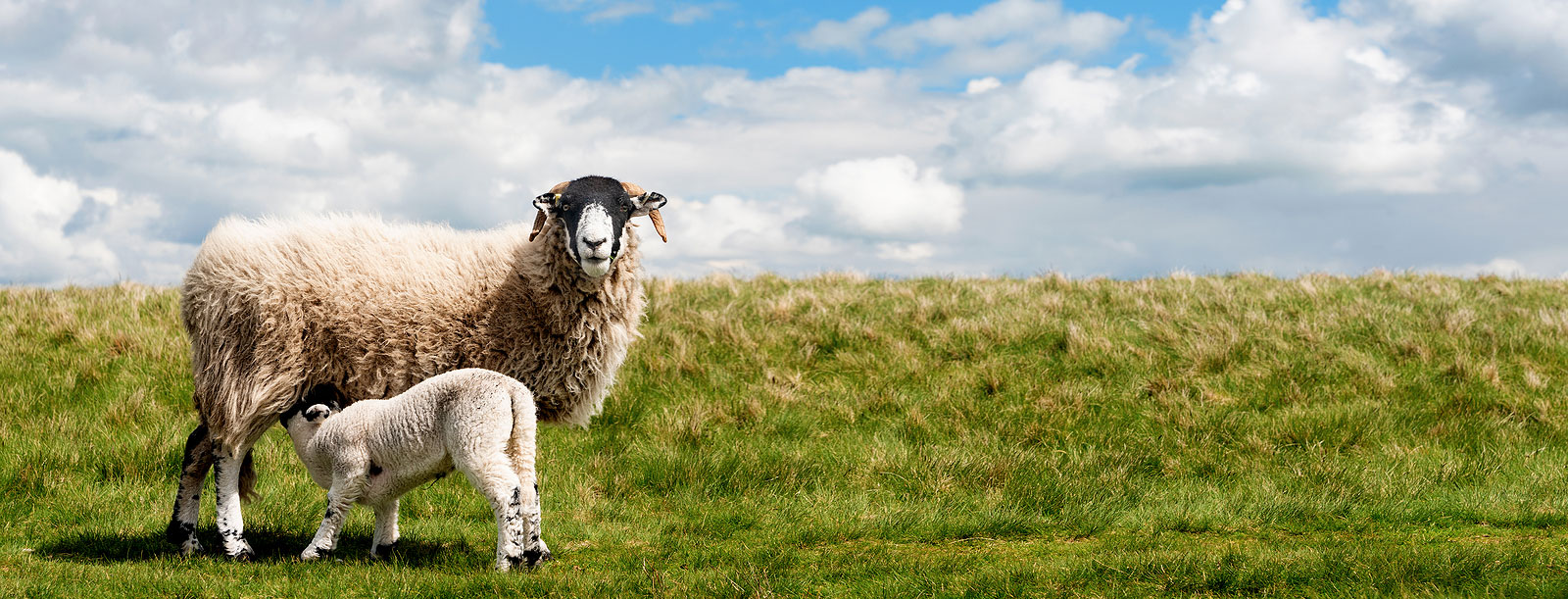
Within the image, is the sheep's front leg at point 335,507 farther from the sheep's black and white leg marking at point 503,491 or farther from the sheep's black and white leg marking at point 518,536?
the sheep's black and white leg marking at point 518,536

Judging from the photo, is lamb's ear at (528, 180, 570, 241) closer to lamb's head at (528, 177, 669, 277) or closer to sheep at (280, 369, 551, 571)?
lamb's head at (528, 177, 669, 277)

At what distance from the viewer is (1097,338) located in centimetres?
1140

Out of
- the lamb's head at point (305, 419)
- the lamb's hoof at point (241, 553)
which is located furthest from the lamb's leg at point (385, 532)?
the lamb's hoof at point (241, 553)

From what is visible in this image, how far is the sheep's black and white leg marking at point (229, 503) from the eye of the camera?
6410mm

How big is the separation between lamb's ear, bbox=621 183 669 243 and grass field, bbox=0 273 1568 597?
2.01m

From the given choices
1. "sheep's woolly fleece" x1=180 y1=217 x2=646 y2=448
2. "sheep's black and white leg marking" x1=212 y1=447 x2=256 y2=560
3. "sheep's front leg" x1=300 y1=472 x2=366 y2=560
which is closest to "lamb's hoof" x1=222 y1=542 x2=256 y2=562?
"sheep's black and white leg marking" x1=212 y1=447 x2=256 y2=560

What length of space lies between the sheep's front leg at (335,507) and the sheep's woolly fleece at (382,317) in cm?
65

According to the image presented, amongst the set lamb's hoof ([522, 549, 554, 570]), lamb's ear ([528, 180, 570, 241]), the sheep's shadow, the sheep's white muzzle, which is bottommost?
the sheep's shadow

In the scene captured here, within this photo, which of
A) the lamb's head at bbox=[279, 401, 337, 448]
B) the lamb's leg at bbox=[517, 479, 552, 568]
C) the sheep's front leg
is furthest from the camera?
the lamb's head at bbox=[279, 401, 337, 448]

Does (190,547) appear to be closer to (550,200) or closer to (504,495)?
(504,495)

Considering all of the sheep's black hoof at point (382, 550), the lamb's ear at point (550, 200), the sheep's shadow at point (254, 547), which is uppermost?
the lamb's ear at point (550, 200)

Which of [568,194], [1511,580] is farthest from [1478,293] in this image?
[568,194]

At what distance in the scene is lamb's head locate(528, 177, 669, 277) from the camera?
5.88m

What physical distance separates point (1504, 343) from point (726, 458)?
9008mm
